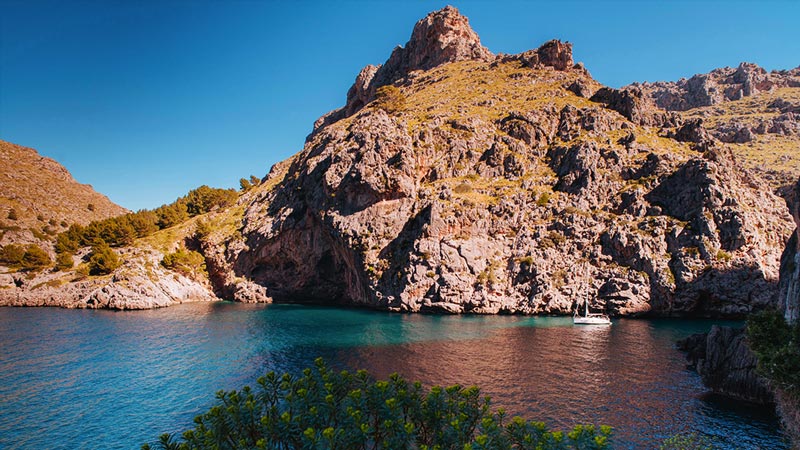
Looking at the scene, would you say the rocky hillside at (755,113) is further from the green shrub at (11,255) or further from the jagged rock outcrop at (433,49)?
the green shrub at (11,255)

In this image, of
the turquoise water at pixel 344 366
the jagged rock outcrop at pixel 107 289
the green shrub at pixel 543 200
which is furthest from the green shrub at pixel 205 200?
the green shrub at pixel 543 200

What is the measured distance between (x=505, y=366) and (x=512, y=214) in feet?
177

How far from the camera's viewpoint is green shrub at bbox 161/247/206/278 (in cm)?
10562

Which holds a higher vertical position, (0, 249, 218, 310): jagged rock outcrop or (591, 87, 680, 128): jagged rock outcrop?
(591, 87, 680, 128): jagged rock outcrop

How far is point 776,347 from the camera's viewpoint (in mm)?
26531

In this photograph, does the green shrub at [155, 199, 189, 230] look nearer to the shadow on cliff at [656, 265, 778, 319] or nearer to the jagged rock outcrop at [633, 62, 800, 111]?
the shadow on cliff at [656, 265, 778, 319]

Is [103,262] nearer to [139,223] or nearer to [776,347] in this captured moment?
[139,223]

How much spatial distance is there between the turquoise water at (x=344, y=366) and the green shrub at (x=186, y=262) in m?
28.8

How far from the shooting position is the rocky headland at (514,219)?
78.1 m

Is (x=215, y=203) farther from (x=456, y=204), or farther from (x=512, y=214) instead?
(x=512, y=214)

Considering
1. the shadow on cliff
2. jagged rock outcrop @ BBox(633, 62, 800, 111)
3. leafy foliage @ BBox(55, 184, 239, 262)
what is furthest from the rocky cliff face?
jagged rock outcrop @ BBox(633, 62, 800, 111)

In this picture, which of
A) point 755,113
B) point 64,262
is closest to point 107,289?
point 64,262

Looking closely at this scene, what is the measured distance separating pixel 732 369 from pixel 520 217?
2278 inches

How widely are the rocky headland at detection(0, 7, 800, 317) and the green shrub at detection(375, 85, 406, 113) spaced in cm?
493
